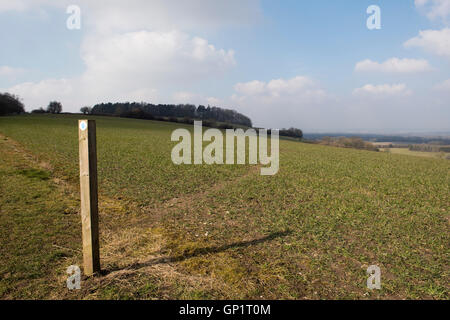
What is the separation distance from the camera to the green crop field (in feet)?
15.0

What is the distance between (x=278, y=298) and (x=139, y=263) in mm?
2778

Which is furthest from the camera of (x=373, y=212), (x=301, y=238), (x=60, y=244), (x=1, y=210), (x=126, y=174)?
(x=126, y=174)

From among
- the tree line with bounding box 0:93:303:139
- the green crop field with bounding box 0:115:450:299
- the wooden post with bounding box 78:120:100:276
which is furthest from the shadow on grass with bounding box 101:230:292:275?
the tree line with bounding box 0:93:303:139

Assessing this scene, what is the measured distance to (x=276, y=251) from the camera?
19.8 ft

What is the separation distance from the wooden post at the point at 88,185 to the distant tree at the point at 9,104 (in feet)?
300

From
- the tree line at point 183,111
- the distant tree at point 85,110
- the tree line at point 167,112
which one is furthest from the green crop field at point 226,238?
the distant tree at point 85,110

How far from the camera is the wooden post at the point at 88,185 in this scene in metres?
4.26

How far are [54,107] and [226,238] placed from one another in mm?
110333

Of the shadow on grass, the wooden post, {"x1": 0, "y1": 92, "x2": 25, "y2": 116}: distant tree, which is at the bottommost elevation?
the shadow on grass

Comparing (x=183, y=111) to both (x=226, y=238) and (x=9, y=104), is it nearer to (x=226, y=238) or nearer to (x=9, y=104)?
(x=9, y=104)

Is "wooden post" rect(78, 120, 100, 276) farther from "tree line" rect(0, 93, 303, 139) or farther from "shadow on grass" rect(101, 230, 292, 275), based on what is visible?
"tree line" rect(0, 93, 303, 139)

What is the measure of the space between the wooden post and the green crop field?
0.71m
